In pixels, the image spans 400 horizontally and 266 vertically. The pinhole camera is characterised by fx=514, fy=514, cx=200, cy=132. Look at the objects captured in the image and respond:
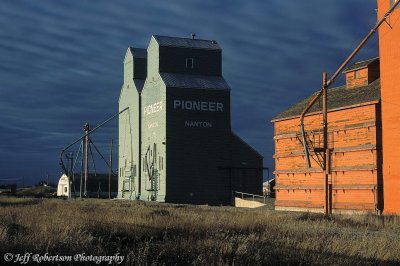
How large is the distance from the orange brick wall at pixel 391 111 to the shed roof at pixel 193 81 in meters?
27.7

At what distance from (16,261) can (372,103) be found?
75.7 ft

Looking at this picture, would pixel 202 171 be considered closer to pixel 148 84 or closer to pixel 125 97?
pixel 148 84

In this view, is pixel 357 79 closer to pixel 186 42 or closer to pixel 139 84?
pixel 186 42

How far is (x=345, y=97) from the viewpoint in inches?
1228

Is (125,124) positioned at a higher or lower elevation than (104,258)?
higher

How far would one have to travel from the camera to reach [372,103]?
90.2 ft

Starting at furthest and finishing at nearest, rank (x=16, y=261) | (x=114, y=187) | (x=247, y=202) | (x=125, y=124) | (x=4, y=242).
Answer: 1. (x=114, y=187)
2. (x=125, y=124)
3. (x=247, y=202)
4. (x=4, y=242)
5. (x=16, y=261)

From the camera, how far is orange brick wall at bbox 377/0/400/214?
2583 cm

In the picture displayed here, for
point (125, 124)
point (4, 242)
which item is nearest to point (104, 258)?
point (4, 242)

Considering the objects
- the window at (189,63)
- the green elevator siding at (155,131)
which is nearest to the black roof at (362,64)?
the green elevator siding at (155,131)

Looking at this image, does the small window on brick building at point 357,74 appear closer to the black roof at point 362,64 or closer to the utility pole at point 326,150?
the black roof at point 362,64

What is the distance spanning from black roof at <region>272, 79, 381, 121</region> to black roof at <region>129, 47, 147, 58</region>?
28.6 metres

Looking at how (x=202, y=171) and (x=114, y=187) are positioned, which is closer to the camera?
(x=202, y=171)

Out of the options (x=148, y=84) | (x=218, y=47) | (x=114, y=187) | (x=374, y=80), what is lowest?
(x=114, y=187)
